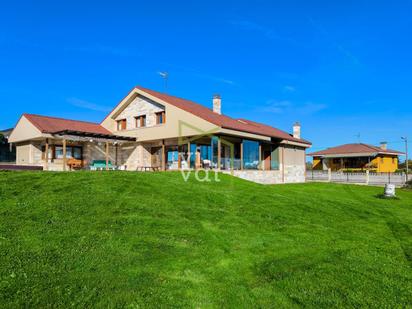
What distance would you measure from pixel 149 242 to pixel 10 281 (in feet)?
7.78

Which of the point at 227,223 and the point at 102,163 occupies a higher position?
the point at 102,163

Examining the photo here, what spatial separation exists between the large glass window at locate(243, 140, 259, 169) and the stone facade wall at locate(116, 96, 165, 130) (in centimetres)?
656

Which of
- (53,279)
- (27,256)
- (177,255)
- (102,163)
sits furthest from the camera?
(102,163)

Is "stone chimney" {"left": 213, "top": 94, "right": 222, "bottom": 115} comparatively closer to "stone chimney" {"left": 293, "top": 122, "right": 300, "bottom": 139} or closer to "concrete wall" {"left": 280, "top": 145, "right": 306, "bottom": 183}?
"concrete wall" {"left": 280, "top": 145, "right": 306, "bottom": 183}

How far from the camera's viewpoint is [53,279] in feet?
14.6

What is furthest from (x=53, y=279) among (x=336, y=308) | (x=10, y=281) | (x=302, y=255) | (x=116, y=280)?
(x=302, y=255)

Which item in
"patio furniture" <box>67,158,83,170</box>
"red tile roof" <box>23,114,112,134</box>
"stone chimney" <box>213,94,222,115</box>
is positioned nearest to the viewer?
"red tile roof" <box>23,114,112,134</box>

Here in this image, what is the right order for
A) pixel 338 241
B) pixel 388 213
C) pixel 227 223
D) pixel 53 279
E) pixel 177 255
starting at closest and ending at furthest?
pixel 53 279 → pixel 177 255 → pixel 338 241 → pixel 227 223 → pixel 388 213

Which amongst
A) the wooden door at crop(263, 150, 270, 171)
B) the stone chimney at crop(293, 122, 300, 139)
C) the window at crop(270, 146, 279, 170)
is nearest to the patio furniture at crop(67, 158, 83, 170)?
the wooden door at crop(263, 150, 270, 171)

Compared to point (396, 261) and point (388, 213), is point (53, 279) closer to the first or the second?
point (396, 261)

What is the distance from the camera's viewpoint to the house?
20641 mm

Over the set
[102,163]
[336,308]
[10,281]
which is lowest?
[336,308]

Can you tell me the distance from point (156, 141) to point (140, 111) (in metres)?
2.60

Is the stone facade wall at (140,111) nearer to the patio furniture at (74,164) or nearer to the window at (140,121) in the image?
the window at (140,121)
